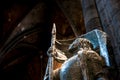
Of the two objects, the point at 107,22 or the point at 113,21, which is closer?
the point at 113,21

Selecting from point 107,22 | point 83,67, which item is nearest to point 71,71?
point 83,67

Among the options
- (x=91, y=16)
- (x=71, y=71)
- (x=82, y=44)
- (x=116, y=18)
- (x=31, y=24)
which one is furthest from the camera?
(x=31, y=24)

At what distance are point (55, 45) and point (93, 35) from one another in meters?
0.50

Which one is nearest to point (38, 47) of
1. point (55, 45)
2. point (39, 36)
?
point (39, 36)

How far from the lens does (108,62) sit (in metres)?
2.28

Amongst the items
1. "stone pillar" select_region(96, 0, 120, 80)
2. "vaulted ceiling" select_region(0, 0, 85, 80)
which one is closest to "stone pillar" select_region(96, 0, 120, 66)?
"stone pillar" select_region(96, 0, 120, 80)

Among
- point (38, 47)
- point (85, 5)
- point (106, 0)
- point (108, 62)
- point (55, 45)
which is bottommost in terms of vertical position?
point (108, 62)

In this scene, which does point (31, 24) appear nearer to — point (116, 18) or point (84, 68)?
point (116, 18)

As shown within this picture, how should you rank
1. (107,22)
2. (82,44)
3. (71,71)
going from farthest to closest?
(107,22) → (82,44) → (71,71)

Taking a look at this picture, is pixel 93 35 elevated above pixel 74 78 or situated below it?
above

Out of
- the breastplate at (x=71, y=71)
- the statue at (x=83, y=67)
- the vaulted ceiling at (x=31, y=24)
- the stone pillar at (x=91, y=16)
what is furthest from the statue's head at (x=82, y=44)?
the vaulted ceiling at (x=31, y=24)

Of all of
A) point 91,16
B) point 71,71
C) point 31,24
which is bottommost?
point 71,71

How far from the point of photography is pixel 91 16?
3.55 m

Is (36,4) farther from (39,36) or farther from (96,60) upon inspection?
(96,60)
